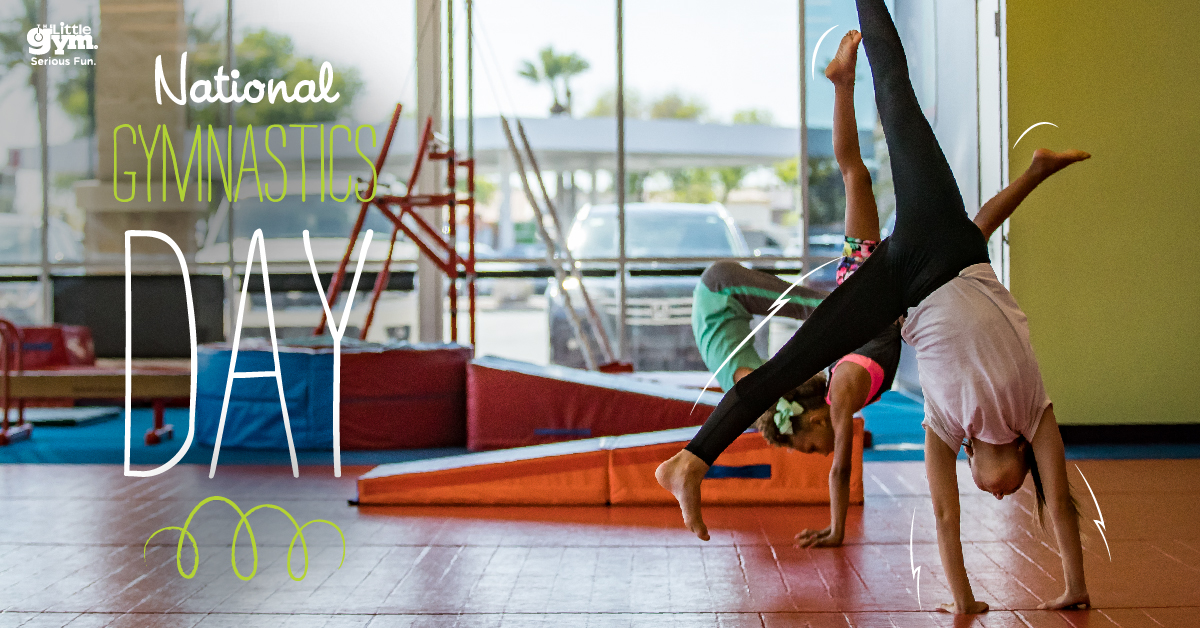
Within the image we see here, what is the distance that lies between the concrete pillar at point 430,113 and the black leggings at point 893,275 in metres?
5.50

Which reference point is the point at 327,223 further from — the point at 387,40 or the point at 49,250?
the point at 49,250

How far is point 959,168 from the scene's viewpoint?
6.19 m

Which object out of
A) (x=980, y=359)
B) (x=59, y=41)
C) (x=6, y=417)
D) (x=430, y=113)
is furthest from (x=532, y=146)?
(x=980, y=359)

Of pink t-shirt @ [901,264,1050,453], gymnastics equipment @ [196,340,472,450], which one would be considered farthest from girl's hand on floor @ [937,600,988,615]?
gymnastics equipment @ [196,340,472,450]

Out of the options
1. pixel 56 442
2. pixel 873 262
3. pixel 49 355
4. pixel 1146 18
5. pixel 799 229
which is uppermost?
pixel 1146 18

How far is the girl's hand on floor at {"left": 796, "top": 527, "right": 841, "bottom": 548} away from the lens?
305cm

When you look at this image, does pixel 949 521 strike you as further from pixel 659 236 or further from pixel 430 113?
pixel 430 113

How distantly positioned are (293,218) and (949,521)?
21.1 ft

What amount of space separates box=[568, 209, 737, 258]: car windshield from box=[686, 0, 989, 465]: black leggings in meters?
5.19

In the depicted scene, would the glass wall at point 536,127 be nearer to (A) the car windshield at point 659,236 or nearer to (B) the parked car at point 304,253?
(A) the car windshield at point 659,236

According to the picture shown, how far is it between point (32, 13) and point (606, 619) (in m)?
7.88

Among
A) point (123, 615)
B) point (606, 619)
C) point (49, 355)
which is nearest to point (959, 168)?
point (606, 619)

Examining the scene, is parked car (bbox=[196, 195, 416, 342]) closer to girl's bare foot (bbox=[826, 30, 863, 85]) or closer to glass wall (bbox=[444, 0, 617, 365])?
glass wall (bbox=[444, 0, 617, 365])

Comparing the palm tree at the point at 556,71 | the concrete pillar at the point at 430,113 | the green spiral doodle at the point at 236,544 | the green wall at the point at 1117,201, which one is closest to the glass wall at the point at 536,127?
the palm tree at the point at 556,71
